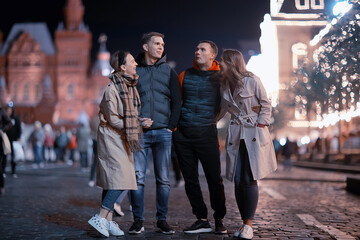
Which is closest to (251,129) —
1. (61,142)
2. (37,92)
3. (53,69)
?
(61,142)

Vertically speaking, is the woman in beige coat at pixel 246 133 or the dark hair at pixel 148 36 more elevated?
the dark hair at pixel 148 36

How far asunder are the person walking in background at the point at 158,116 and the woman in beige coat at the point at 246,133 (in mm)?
540

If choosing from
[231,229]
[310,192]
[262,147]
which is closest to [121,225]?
[231,229]

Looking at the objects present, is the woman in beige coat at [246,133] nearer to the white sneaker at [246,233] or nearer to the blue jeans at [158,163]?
the white sneaker at [246,233]

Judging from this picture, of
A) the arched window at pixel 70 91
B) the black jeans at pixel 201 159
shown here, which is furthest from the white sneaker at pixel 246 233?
A: the arched window at pixel 70 91

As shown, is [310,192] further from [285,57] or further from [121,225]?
[285,57]

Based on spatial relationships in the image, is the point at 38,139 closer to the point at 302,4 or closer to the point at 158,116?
the point at 302,4

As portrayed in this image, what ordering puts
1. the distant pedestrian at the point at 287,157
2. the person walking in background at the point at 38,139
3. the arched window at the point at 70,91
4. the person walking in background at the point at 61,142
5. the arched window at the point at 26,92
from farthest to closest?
1. the arched window at the point at 26,92
2. the arched window at the point at 70,91
3. the person walking in background at the point at 61,142
4. the distant pedestrian at the point at 287,157
5. the person walking in background at the point at 38,139

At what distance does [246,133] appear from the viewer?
4672mm

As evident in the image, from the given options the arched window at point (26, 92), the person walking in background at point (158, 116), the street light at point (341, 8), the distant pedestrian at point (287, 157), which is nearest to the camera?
the person walking in background at point (158, 116)

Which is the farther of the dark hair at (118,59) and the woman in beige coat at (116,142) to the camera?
the dark hair at (118,59)

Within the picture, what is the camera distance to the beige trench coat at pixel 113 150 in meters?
4.55

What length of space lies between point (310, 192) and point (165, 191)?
513cm

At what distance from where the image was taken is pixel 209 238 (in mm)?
4457
